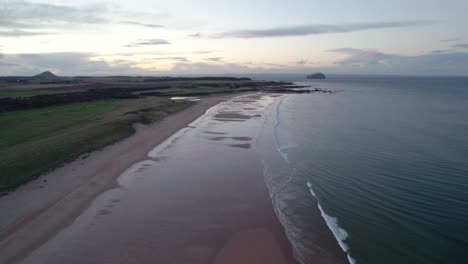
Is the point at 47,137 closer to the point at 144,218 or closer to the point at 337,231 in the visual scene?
the point at 144,218

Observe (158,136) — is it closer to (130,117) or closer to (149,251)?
(130,117)

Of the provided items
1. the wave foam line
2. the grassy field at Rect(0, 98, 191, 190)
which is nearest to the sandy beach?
the grassy field at Rect(0, 98, 191, 190)

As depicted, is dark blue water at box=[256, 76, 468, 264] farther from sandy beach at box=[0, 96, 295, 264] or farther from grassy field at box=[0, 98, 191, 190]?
grassy field at box=[0, 98, 191, 190]

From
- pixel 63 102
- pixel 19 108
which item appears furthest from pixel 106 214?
pixel 63 102

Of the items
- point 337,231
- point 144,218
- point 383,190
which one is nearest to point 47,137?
point 144,218

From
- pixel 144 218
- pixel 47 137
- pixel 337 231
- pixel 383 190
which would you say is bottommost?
pixel 144 218

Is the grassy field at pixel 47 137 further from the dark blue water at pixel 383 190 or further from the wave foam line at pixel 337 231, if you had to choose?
the wave foam line at pixel 337 231
